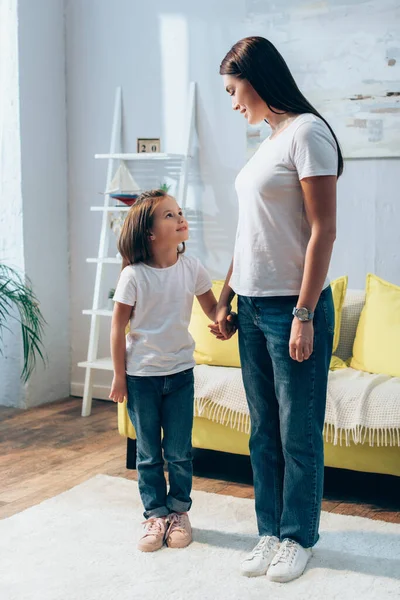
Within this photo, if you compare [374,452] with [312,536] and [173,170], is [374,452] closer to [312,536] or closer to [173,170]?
[312,536]

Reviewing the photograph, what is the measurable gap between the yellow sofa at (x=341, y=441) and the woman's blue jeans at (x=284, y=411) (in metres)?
0.54

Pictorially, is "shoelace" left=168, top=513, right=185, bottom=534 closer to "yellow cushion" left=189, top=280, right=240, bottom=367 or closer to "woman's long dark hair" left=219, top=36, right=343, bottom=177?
"yellow cushion" left=189, top=280, right=240, bottom=367

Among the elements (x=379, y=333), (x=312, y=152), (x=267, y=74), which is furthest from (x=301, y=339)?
(x=379, y=333)

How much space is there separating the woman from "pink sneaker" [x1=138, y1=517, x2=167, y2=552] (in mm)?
291

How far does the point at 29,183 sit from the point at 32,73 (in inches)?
21.6

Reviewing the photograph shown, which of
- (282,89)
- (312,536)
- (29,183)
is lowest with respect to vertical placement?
(312,536)

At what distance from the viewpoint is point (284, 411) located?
197 centimetres

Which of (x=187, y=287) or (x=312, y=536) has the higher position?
(x=187, y=287)

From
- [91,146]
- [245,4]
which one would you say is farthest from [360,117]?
[91,146]

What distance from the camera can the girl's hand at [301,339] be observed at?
1869 mm

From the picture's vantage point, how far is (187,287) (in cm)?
227

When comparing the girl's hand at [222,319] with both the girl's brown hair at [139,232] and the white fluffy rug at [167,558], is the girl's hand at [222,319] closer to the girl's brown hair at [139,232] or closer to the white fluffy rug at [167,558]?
the girl's brown hair at [139,232]

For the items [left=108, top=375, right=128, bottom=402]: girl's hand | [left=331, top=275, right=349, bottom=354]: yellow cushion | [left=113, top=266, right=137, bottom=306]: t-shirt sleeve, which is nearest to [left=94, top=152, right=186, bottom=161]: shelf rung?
[left=331, top=275, right=349, bottom=354]: yellow cushion

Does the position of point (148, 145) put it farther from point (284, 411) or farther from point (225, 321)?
point (284, 411)
